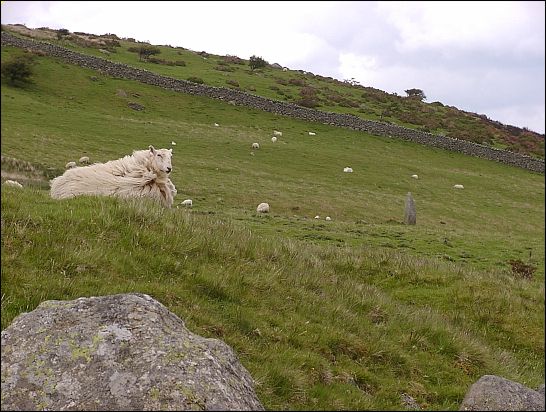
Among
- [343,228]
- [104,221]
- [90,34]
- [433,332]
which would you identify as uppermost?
[90,34]

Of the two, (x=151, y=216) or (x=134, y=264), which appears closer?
(x=134, y=264)

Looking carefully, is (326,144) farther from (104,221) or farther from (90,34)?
(90,34)

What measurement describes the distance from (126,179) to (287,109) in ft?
184

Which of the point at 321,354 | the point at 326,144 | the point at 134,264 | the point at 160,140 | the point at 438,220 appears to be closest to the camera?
the point at 321,354

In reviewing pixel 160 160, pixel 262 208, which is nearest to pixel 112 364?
pixel 160 160

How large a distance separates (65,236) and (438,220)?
104ft

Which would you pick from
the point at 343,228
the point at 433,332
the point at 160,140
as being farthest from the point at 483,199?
the point at 433,332

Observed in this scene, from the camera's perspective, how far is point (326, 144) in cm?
5966

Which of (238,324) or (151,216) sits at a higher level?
(151,216)

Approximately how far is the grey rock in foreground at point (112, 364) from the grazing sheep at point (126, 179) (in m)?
10.4

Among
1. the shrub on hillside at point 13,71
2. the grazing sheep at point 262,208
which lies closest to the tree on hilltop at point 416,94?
the grazing sheep at point 262,208

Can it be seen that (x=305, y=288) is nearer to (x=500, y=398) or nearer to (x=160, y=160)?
(x=500, y=398)

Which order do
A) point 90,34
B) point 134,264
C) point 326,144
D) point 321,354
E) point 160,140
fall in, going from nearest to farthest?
point 321,354
point 134,264
point 160,140
point 326,144
point 90,34

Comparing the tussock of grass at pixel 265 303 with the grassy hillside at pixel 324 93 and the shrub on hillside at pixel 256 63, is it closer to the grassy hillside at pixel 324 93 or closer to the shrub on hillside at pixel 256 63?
the grassy hillside at pixel 324 93
